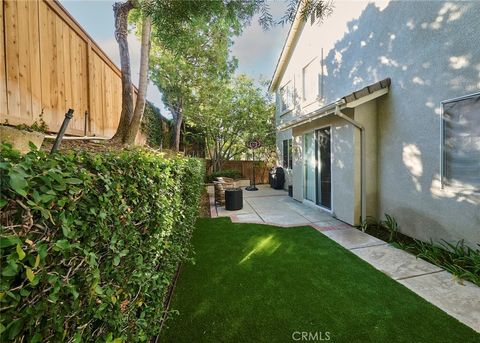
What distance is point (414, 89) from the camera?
4.46m

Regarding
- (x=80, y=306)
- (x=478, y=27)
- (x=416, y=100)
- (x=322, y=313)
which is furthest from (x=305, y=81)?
(x=80, y=306)

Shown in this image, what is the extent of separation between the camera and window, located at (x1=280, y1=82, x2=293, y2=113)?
10367mm

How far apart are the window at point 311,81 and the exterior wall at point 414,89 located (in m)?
1.33

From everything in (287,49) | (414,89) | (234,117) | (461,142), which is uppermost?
→ (287,49)

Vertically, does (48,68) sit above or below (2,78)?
above

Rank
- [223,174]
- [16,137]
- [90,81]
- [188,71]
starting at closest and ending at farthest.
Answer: [16,137], [90,81], [188,71], [223,174]

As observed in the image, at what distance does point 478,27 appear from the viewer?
3395 mm

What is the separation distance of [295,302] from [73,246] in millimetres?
2619

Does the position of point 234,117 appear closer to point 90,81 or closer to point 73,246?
point 90,81

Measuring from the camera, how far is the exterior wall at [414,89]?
3635 mm

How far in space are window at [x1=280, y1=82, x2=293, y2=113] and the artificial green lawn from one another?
7.74m

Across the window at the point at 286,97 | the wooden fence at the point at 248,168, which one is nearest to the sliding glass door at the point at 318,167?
the window at the point at 286,97

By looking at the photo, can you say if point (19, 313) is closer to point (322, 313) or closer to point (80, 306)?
point (80, 306)

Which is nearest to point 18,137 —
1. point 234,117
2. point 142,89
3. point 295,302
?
point 295,302
